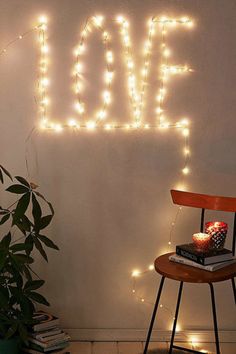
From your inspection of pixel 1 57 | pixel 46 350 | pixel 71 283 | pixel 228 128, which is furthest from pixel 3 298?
pixel 228 128

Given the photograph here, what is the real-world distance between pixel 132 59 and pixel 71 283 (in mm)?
1295

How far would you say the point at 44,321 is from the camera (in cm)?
276

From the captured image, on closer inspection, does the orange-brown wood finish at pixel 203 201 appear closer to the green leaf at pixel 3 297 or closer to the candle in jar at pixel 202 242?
the candle in jar at pixel 202 242

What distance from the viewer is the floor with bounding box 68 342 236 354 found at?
285cm

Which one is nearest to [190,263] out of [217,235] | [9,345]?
[217,235]

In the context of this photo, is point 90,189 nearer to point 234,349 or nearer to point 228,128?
point 228,128

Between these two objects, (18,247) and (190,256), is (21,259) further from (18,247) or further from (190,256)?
(190,256)

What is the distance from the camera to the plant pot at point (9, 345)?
8.48 feet

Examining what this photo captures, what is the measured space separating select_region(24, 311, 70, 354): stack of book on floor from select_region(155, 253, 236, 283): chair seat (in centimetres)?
66

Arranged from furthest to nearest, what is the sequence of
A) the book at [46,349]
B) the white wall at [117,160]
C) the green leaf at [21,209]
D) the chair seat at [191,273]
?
the white wall at [117,160], the book at [46,349], the green leaf at [21,209], the chair seat at [191,273]

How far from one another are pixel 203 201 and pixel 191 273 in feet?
1.43

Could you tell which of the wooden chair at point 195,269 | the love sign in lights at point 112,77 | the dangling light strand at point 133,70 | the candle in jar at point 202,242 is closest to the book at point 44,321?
the wooden chair at point 195,269

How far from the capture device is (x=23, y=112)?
115 inches

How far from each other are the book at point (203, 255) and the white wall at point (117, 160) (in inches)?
16.1
